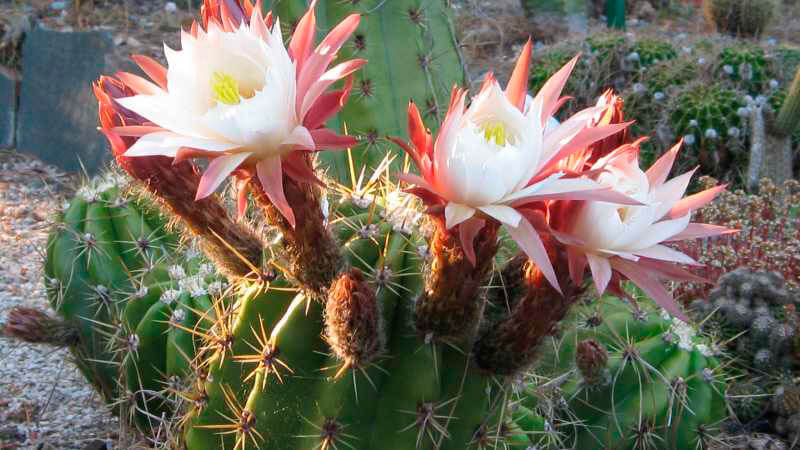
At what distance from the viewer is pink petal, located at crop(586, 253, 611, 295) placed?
1093mm

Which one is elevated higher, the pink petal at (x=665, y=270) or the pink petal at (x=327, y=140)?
the pink petal at (x=327, y=140)

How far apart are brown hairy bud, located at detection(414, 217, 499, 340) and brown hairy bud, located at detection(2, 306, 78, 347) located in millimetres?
1018

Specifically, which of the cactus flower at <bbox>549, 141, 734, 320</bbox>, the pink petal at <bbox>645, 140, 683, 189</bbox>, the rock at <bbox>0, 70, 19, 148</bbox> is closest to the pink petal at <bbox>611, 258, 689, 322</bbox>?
the cactus flower at <bbox>549, 141, 734, 320</bbox>

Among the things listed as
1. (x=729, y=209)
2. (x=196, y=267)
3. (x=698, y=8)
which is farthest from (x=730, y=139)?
(x=698, y=8)

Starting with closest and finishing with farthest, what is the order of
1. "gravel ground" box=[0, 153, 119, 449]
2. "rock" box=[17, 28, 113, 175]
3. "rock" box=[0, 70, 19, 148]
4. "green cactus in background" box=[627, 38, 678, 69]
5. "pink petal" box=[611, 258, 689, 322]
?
1. "pink petal" box=[611, 258, 689, 322]
2. "gravel ground" box=[0, 153, 119, 449]
3. "rock" box=[17, 28, 113, 175]
4. "rock" box=[0, 70, 19, 148]
5. "green cactus in background" box=[627, 38, 678, 69]

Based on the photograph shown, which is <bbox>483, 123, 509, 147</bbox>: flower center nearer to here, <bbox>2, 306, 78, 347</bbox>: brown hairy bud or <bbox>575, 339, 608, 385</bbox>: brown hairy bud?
<bbox>575, 339, 608, 385</bbox>: brown hairy bud

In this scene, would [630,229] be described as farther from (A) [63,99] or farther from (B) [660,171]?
(A) [63,99]

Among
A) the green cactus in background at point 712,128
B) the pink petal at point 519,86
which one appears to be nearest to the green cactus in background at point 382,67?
the pink petal at point 519,86

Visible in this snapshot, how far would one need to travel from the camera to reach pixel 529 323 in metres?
1.31

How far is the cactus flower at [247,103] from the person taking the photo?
1084 mm

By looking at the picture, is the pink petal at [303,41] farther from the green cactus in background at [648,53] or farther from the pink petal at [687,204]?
the green cactus in background at [648,53]

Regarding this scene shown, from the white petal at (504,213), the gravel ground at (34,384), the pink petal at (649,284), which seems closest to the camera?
the white petal at (504,213)

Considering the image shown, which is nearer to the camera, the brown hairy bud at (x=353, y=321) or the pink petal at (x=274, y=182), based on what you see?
the pink petal at (x=274, y=182)

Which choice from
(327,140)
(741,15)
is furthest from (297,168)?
(741,15)
